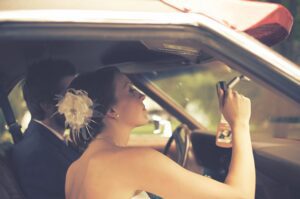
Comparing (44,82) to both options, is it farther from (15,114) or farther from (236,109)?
(236,109)

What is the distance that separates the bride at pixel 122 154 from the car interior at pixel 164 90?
24 centimetres

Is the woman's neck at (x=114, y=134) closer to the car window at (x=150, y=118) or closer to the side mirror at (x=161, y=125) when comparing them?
the car window at (x=150, y=118)

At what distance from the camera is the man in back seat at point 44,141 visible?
8.20 ft

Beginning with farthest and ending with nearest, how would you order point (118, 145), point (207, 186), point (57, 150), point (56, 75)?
point (56, 75), point (57, 150), point (118, 145), point (207, 186)

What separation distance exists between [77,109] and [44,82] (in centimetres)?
67

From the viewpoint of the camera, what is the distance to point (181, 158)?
3045 millimetres

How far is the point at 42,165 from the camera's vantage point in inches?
99.3

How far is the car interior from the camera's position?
98.4 inches

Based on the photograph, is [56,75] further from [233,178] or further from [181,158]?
[233,178]

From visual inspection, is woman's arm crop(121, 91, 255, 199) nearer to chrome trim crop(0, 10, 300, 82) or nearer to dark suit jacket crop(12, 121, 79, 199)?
chrome trim crop(0, 10, 300, 82)

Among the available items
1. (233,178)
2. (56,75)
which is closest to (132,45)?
(56,75)

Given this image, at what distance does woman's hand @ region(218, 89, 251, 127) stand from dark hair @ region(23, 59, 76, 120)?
3.73 feet

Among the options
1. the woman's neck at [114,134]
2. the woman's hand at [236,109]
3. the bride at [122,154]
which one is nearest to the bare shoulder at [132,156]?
the bride at [122,154]

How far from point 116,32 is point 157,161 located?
1.63 feet
